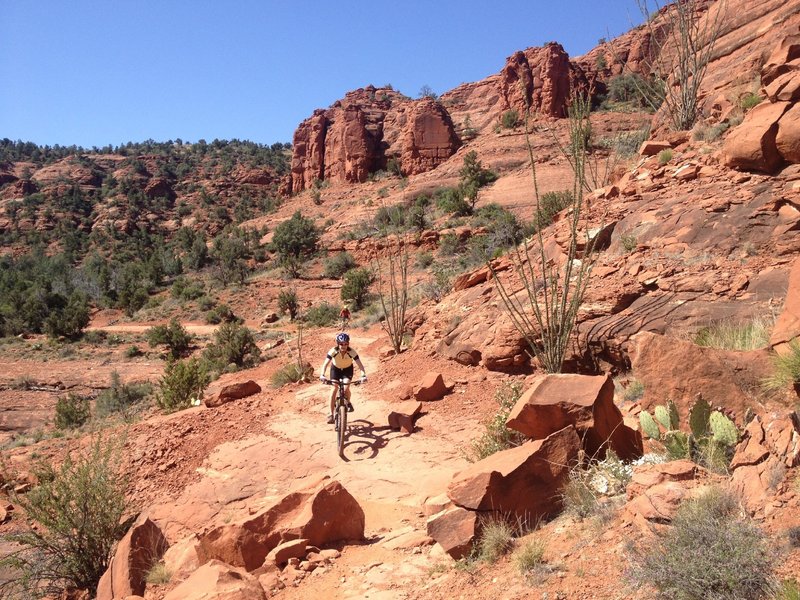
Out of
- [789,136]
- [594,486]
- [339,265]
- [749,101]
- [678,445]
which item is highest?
[749,101]

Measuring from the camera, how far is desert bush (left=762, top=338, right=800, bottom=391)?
4.20 m

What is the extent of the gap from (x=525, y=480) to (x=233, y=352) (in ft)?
48.2

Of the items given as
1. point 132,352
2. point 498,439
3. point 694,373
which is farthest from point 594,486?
point 132,352

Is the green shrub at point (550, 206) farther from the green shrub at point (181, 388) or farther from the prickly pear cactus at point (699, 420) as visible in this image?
the prickly pear cactus at point (699, 420)

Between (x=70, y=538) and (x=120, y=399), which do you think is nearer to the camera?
(x=70, y=538)

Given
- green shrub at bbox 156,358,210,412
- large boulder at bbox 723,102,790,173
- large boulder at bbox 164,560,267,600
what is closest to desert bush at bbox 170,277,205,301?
green shrub at bbox 156,358,210,412

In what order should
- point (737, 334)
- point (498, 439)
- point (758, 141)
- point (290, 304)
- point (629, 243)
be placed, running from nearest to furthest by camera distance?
point (498, 439) → point (737, 334) → point (758, 141) → point (629, 243) → point (290, 304)

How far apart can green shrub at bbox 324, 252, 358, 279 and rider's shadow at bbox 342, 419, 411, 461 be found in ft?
86.1

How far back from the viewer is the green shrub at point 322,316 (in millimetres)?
22938

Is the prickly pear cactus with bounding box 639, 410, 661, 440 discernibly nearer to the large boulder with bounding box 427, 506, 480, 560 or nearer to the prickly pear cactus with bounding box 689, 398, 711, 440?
the prickly pear cactus with bounding box 689, 398, 711, 440

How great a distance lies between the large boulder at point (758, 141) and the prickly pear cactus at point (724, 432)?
6.73 metres

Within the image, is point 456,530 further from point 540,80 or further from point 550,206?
point 540,80

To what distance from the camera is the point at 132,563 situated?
16.4 ft

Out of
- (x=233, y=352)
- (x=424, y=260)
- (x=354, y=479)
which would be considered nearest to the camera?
(x=354, y=479)
